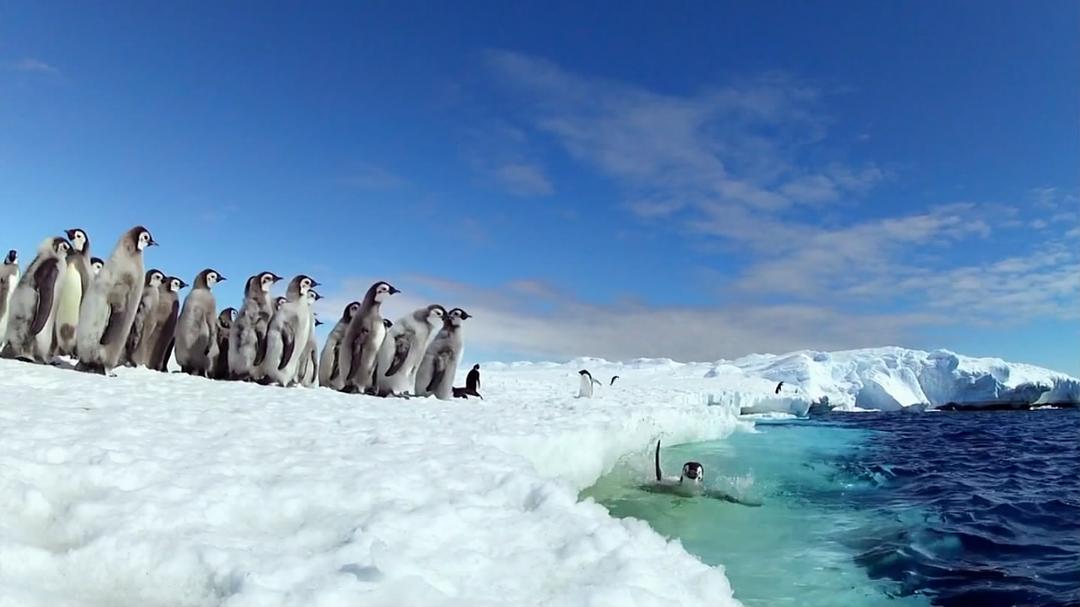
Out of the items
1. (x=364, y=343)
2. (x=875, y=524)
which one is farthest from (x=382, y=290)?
(x=875, y=524)

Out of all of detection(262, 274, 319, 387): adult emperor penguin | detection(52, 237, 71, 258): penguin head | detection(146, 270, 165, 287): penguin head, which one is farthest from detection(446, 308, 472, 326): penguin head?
detection(52, 237, 71, 258): penguin head

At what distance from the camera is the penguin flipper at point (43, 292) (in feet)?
28.8

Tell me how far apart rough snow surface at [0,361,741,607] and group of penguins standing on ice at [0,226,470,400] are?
148 inches

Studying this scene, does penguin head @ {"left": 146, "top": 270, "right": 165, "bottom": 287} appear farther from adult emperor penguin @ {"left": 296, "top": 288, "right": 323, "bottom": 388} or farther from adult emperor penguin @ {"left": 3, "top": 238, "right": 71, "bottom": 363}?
adult emperor penguin @ {"left": 296, "top": 288, "right": 323, "bottom": 388}

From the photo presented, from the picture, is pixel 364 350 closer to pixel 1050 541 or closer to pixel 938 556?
pixel 938 556

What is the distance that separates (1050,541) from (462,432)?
5.26m

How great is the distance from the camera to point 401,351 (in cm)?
1054

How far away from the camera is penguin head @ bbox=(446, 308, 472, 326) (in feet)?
35.9

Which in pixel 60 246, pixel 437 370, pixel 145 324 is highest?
pixel 60 246

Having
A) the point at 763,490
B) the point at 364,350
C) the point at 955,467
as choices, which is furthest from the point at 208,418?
the point at 955,467

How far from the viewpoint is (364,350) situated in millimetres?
10711

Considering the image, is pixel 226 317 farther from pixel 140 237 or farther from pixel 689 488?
pixel 689 488

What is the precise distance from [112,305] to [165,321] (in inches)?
76.7

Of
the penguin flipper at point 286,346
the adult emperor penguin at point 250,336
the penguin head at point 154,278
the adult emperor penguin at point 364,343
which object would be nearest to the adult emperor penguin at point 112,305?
the penguin head at point 154,278
